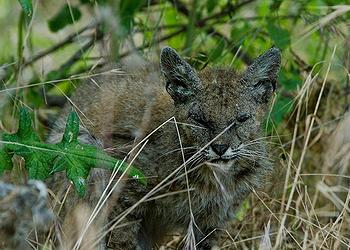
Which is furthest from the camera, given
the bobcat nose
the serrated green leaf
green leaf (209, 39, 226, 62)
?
green leaf (209, 39, 226, 62)

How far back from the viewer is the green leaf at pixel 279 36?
5949 millimetres

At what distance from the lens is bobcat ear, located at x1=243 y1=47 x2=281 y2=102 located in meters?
5.11

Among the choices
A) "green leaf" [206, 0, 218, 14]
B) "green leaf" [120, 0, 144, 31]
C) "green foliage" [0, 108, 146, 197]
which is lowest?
"green leaf" [206, 0, 218, 14]

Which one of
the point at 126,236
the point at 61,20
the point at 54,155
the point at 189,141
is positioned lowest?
the point at 126,236

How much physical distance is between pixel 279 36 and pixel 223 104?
1.21 m

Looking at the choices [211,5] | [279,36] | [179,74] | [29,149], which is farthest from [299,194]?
[211,5]

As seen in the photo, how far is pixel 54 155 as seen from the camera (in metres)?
4.20

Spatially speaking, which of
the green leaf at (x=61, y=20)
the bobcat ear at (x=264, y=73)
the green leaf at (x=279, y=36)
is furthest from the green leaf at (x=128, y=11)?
the bobcat ear at (x=264, y=73)

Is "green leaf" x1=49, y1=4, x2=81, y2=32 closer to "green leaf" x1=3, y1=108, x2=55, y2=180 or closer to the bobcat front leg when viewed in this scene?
the bobcat front leg

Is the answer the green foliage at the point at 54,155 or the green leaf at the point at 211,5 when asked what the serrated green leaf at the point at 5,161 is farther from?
the green leaf at the point at 211,5

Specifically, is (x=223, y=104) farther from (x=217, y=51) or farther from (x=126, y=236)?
(x=217, y=51)

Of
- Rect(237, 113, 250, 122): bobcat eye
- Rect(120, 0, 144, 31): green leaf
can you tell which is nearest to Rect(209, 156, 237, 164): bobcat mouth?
Rect(237, 113, 250, 122): bobcat eye

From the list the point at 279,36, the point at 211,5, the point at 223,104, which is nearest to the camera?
the point at 223,104

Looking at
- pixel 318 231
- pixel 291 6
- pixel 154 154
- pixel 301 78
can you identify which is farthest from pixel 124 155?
pixel 291 6
